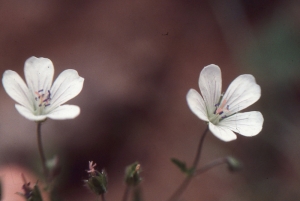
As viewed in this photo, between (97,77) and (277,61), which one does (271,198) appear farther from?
(97,77)

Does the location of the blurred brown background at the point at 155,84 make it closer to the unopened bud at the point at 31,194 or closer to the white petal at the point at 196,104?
the unopened bud at the point at 31,194

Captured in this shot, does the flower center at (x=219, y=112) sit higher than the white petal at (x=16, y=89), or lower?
lower

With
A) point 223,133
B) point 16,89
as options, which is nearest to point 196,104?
point 223,133

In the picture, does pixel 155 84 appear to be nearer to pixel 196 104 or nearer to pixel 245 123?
pixel 245 123

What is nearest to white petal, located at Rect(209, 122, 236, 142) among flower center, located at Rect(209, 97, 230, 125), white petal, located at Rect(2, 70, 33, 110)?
flower center, located at Rect(209, 97, 230, 125)

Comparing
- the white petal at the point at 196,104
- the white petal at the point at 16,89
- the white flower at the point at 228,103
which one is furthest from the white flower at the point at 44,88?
the white flower at the point at 228,103

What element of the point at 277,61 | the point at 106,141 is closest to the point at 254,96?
the point at 106,141
